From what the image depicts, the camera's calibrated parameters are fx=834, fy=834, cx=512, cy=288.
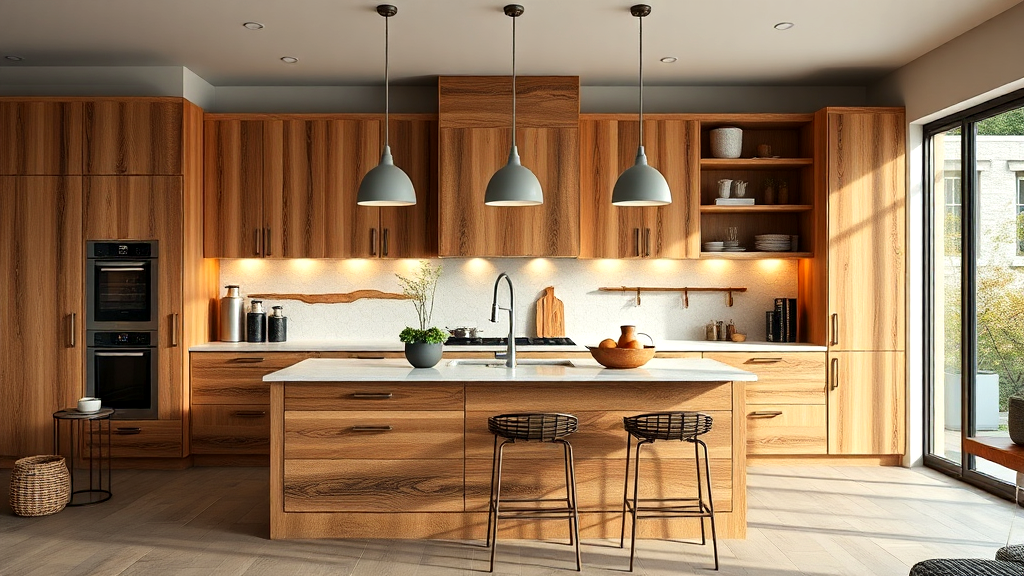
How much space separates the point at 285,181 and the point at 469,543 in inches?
121

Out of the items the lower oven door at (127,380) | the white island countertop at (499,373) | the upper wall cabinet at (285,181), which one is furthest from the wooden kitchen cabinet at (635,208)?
the lower oven door at (127,380)

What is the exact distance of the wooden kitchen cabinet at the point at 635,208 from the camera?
588 cm

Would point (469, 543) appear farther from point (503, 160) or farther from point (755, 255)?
point (755, 255)

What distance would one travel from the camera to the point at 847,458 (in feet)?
18.8

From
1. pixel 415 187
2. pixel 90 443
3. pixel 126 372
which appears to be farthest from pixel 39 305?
pixel 415 187

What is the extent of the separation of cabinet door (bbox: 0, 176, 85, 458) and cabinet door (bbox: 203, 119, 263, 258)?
2.72 feet

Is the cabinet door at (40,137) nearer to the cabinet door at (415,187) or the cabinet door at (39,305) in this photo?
the cabinet door at (39,305)

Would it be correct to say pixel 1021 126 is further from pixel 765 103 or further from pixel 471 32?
pixel 471 32

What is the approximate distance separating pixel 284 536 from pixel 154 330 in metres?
2.20

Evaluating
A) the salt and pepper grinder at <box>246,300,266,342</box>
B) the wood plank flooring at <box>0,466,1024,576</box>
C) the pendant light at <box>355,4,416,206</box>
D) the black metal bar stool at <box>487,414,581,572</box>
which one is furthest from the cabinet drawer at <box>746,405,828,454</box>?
the salt and pepper grinder at <box>246,300,266,342</box>

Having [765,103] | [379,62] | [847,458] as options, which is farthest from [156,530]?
[765,103]

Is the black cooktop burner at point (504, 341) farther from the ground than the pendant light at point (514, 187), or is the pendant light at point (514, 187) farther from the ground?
the pendant light at point (514, 187)

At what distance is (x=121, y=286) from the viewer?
5.49 m

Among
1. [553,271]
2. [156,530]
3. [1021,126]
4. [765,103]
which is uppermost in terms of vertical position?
[765,103]
